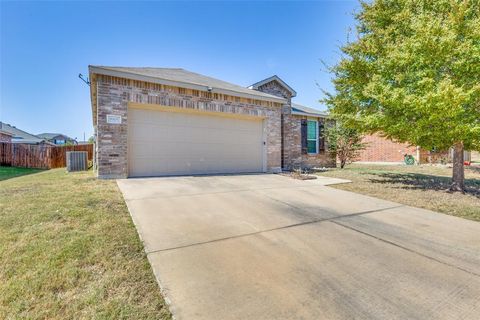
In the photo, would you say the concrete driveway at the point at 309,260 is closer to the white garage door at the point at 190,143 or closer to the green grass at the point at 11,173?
the white garage door at the point at 190,143

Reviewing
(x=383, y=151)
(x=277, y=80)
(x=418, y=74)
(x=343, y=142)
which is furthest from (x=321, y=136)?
(x=383, y=151)

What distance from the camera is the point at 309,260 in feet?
7.90

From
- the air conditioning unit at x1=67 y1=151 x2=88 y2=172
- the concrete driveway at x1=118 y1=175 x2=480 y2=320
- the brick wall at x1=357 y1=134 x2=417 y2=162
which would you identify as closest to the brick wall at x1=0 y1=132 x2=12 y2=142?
the air conditioning unit at x1=67 y1=151 x2=88 y2=172

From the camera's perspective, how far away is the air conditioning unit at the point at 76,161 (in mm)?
10360

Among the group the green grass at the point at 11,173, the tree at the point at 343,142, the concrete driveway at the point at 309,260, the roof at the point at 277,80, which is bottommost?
the concrete driveway at the point at 309,260

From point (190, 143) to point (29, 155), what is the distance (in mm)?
13855

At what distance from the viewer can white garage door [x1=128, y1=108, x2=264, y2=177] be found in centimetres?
780

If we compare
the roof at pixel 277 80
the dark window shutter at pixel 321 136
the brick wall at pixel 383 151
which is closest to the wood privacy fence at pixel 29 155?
the roof at pixel 277 80

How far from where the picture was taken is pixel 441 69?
5691 mm

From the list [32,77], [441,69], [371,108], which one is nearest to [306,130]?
[371,108]

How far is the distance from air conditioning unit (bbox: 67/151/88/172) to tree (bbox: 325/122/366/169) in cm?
1256

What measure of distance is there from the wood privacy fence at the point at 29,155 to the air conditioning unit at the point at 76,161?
669 cm

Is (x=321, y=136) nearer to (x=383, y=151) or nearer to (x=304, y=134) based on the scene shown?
(x=304, y=134)

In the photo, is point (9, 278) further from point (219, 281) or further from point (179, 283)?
point (219, 281)
